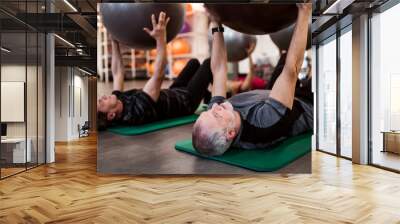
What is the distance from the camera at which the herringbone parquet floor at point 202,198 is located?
3.58 metres

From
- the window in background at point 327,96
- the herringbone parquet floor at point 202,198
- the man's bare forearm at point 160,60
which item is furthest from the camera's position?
the window in background at point 327,96

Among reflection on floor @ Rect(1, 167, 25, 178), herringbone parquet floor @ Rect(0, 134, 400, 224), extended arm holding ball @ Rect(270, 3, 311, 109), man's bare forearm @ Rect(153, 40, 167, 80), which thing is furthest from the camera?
reflection on floor @ Rect(1, 167, 25, 178)

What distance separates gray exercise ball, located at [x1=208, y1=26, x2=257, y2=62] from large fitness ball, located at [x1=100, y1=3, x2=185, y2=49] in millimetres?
694

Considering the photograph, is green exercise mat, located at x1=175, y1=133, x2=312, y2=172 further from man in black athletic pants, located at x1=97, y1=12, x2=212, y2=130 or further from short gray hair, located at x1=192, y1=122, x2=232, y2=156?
man in black athletic pants, located at x1=97, y1=12, x2=212, y2=130

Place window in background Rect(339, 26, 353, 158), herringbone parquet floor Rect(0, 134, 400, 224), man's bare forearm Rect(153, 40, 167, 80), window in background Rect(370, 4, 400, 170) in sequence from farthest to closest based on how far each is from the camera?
window in background Rect(339, 26, 353, 158) < window in background Rect(370, 4, 400, 170) < man's bare forearm Rect(153, 40, 167, 80) < herringbone parquet floor Rect(0, 134, 400, 224)

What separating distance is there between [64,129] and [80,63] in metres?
2.56

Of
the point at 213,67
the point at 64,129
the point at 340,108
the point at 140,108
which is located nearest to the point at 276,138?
the point at 213,67

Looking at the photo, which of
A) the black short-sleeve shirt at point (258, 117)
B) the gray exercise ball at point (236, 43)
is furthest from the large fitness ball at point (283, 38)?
the black short-sleeve shirt at point (258, 117)

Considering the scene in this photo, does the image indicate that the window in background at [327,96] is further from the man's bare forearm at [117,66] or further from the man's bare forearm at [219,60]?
the man's bare forearm at [117,66]

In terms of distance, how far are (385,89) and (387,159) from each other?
114 cm

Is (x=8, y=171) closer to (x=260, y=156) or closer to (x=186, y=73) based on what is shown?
(x=186, y=73)

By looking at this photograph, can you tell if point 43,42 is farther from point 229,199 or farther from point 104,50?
point 229,199

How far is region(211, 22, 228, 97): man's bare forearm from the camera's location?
5.40 metres

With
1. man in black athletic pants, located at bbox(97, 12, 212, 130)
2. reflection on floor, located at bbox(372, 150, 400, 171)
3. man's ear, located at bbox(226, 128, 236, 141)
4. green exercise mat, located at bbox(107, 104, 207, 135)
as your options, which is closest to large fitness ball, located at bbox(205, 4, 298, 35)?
man in black athletic pants, located at bbox(97, 12, 212, 130)
